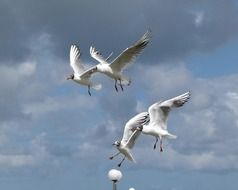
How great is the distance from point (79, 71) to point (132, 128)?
316cm

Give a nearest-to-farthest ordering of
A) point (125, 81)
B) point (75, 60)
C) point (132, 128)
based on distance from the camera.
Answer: point (125, 81) < point (132, 128) < point (75, 60)

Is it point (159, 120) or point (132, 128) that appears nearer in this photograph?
point (159, 120)

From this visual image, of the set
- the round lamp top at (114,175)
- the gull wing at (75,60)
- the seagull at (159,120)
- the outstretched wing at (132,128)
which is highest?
the gull wing at (75,60)

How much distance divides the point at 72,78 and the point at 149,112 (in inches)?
150

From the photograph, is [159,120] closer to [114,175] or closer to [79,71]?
[114,175]

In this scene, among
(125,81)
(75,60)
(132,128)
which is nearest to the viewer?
(125,81)

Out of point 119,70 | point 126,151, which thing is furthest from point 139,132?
point 119,70

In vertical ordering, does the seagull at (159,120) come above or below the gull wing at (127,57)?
below

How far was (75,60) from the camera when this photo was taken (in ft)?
124

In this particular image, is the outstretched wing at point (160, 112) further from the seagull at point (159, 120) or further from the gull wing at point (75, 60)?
the gull wing at point (75, 60)

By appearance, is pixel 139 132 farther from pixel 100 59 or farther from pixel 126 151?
pixel 100 59

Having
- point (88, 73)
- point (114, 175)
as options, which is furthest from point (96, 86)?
point (114, 175)

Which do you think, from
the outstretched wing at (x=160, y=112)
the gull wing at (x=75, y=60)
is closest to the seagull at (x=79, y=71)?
the gull wing at (x=75, y=60)

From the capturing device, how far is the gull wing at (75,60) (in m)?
37.0
